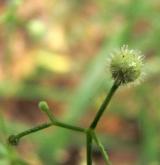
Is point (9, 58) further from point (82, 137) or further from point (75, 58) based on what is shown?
point (82, 137)

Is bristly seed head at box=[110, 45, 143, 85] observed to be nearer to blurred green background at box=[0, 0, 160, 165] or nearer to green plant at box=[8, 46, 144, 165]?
green plant at box=[8, 46, 144, 165]

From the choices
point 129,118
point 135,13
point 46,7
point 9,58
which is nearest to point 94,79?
point 135,13

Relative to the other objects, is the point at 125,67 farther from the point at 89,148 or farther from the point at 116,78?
the point at 89,148

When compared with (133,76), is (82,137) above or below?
below

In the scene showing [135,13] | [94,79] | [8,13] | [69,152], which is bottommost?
[69,152]

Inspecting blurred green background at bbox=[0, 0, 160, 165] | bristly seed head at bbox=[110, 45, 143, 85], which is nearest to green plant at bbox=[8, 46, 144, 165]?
bristly seed head at bbox=[110, 45, 143, 85]

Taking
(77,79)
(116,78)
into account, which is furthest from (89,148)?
(77,79)

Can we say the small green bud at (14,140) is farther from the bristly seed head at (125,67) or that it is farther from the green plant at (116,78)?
the bristly seed head at (125,67)
